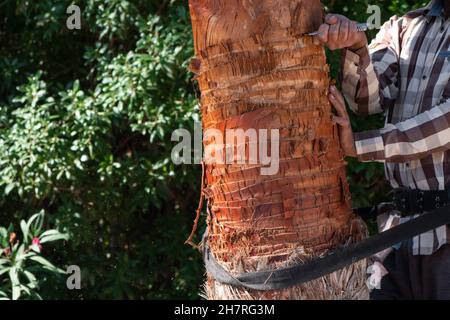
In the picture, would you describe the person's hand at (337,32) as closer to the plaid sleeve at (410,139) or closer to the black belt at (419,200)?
the plaid sleeve at (410,139)

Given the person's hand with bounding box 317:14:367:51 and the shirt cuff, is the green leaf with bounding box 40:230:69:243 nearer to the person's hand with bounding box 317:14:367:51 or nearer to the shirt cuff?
the shirt cuff

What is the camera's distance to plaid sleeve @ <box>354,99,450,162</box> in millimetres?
2799

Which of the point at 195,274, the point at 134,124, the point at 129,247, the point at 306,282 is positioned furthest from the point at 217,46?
the point at 129,247

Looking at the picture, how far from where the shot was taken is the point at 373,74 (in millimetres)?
2973

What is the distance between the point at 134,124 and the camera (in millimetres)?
4918

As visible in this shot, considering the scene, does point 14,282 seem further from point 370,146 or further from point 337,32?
point 337,32

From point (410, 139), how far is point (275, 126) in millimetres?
502

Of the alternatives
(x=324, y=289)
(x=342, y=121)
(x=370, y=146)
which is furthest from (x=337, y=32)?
(x=324, y=289)

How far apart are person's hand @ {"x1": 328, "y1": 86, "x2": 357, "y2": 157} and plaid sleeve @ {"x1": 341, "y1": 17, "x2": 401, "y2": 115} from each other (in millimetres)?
229

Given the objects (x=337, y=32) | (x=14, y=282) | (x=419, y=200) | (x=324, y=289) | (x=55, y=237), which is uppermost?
(x=337, y=32)

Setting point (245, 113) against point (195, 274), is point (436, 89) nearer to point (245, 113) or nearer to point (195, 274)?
point (245, 113)

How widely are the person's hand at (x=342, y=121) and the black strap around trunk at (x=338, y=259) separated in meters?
0.32

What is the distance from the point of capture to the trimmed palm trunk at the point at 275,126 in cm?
264

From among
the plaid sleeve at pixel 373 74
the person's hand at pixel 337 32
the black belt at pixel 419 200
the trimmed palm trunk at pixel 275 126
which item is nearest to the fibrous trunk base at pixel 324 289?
the trimmed palm trunk at pixel 275 126
